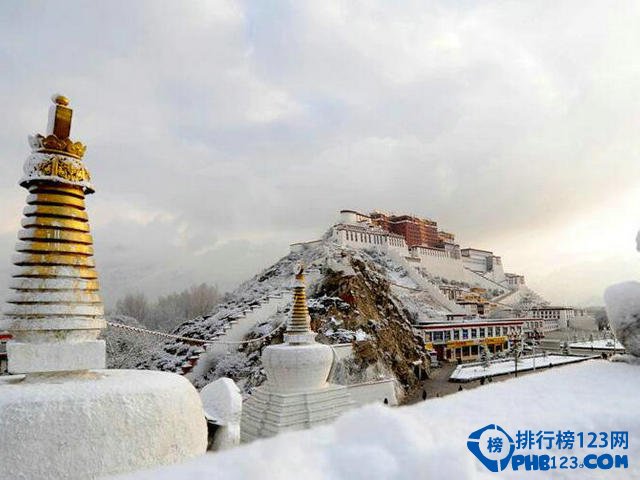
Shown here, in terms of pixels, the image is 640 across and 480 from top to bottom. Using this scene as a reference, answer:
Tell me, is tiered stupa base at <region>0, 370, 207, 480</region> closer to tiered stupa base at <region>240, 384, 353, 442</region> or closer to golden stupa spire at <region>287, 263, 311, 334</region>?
tiered stupa base at <region>240, 384, 353, 442</region>

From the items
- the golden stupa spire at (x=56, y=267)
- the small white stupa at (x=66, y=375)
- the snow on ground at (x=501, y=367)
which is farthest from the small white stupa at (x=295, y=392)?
the snow on ground at (x=501, y=367)

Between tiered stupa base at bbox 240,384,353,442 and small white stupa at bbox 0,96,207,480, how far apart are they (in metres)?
7.83

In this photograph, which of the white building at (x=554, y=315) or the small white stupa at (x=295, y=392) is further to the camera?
the white building at (x=554, y=315)

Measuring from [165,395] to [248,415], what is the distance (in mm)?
9704

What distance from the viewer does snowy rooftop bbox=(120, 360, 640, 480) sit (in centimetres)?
205

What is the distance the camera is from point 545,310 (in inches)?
2510

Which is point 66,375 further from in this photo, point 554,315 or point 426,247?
point 426,247

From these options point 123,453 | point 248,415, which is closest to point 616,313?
point 123,453

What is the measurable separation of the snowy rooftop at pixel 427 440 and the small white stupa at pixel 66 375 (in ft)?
9.70

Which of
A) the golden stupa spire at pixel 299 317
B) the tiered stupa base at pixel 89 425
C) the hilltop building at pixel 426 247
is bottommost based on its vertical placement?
the tiered stupa base at pixel 89 425

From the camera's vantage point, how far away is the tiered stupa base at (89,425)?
4230 millimetres

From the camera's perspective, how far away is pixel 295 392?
13281 millimetres

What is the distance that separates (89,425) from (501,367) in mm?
34044

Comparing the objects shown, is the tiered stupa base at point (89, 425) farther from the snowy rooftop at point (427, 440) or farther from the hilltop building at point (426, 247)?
the hilltop building at point (426, 247)
